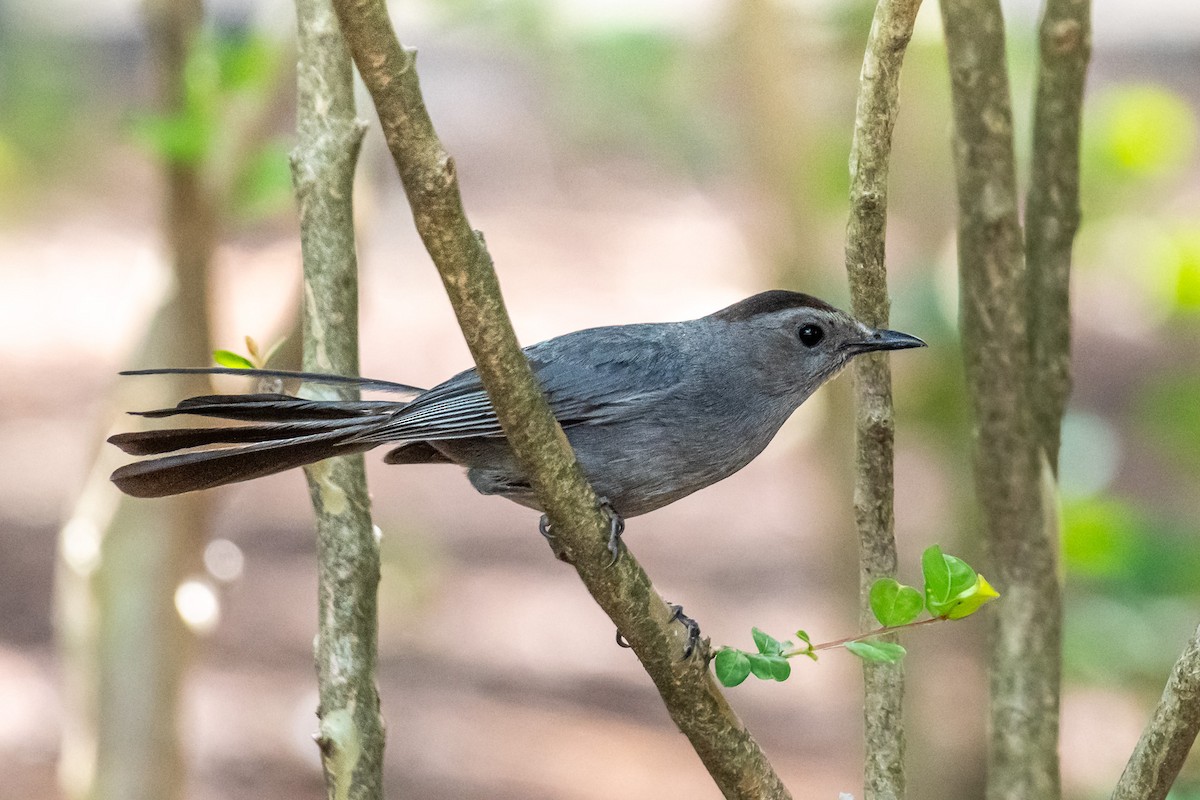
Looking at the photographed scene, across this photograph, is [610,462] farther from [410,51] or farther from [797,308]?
[410,51]

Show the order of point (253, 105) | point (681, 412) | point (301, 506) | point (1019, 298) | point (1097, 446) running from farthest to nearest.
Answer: point (301, 506) → point (1097, 446) → point (253, 105) → point (681, 412) → point (1019, 298)

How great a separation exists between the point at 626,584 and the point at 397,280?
769cm

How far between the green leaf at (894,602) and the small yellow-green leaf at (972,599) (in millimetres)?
50

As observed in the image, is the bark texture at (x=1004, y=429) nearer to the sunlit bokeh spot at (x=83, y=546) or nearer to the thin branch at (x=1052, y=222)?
the thin branch at (x=1052, y=222)

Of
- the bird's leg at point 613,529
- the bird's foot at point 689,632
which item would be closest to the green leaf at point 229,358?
the bird's leg at point 613,529

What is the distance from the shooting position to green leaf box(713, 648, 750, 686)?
6.00 ft

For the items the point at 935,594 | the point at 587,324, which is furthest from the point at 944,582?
the point at 587,324

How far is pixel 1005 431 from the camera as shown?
7.87 ft

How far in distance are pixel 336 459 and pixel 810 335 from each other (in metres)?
0.96

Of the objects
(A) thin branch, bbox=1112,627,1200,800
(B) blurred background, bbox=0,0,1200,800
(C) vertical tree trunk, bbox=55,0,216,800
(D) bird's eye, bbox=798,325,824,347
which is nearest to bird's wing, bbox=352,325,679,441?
(D) bird's eye, bbox=798,325,824,347

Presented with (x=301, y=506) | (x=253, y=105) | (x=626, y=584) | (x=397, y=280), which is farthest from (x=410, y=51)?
(x=397, y=280)

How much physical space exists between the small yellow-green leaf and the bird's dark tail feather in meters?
1.02

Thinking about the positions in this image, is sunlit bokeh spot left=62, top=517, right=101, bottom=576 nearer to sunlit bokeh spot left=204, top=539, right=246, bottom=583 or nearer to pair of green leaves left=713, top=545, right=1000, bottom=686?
sunlit bokeh spot left=204, top=539, right=246, bottom=583

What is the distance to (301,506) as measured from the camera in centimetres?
802
